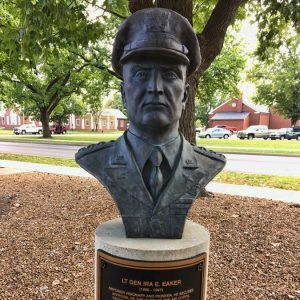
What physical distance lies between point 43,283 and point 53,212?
8.99 ft

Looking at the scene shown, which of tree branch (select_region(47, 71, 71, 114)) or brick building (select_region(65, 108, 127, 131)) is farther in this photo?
brick building (select_region(65, 108, 127, 131))

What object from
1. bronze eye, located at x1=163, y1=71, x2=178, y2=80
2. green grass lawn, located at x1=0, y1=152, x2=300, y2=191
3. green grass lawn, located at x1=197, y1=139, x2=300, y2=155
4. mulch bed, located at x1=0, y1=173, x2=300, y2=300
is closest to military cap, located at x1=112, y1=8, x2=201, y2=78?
bronze eye, located at x1=163, y1=71, x2=178, y2=80

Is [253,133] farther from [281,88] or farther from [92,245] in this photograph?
[92,245]

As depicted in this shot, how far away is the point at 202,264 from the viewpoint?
2709mm

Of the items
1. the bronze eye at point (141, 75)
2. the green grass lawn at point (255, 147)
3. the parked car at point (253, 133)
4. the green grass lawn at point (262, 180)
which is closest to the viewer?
the bronze eye at point (141, 75)

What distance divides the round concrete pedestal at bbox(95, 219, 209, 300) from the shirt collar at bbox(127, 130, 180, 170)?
0.57m

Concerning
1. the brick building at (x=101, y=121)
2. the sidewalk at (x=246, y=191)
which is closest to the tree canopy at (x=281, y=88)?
the brick building at (x=101, y=121)

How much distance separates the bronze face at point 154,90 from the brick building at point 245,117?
2385 inches

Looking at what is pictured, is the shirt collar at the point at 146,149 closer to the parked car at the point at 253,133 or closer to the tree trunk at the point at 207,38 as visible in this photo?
the tree trunk at the point at 207,38

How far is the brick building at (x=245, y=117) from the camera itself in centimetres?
6159

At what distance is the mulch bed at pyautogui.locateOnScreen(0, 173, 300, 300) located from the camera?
4.15 m

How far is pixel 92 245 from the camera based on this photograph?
5258 mm

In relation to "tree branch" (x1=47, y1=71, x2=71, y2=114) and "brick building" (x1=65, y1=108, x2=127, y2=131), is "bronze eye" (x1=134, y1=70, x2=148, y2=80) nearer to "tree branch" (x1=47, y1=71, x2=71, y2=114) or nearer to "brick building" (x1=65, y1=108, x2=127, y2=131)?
"tree branch" (x1=47, y1=71, x2=71, y2=114)

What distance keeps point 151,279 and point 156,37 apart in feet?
5.63
